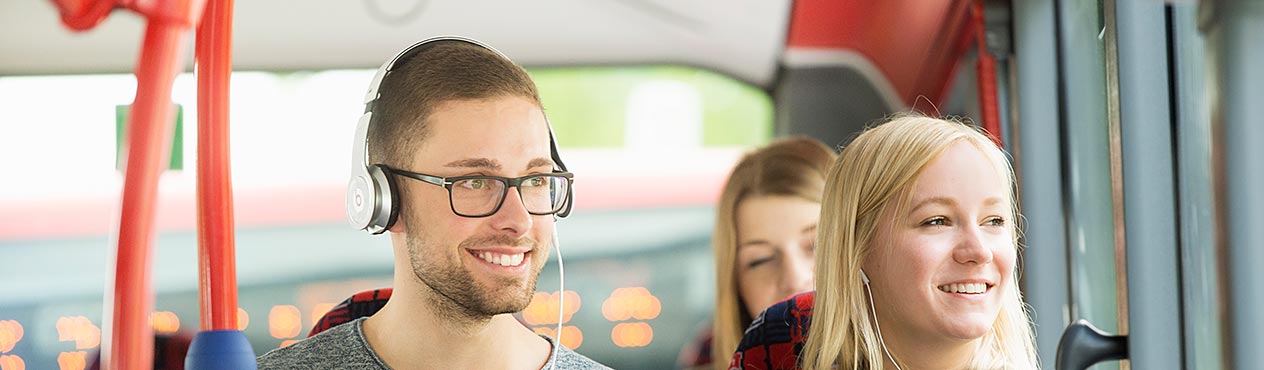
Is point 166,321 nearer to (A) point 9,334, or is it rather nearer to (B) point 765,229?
(A) point 9,334

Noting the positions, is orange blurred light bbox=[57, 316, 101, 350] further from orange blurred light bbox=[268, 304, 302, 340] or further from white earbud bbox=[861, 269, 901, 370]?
white earbud bbox=[861, 269, 901, 370]

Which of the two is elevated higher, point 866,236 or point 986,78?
point 986,78

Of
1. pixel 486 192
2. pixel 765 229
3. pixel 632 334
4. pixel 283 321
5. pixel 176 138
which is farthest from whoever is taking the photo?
pixel 632 334

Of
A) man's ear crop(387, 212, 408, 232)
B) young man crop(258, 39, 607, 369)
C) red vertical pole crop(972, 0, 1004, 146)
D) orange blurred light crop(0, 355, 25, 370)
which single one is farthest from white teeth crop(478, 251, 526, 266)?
orange blurred light crop(0, 355, 25, 370)

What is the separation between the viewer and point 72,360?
4.58 meters

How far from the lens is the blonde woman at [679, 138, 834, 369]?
2273mm

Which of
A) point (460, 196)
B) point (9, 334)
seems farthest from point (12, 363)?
point (460, 196)

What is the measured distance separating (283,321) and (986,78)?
2954 millimetres

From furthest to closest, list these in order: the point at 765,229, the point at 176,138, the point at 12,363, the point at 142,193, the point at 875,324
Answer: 1. the point at 12,363
2. the point at 176,138
3. the point at 765,229
4. the point at 875,324
5. the point at 142,193

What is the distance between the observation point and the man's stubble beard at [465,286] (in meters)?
1.28

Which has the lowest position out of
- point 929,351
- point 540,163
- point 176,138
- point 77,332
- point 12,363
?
point 12,363

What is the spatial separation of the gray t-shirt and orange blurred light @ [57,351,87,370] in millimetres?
3367

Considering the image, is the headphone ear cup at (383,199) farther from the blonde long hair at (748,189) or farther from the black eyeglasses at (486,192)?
the blonde long hair at (748,189)

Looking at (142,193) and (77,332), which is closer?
(142,193)
